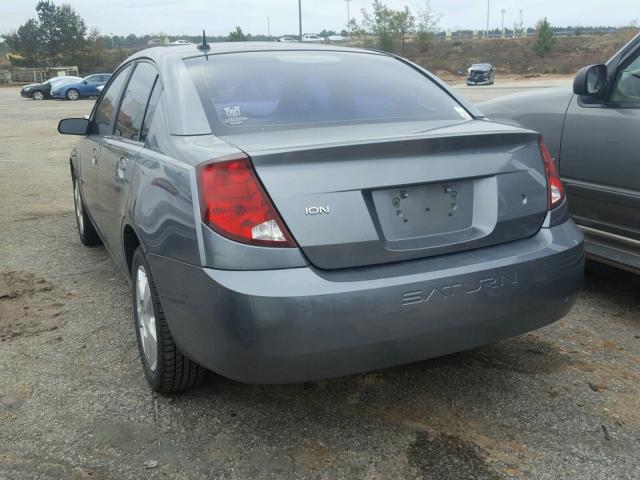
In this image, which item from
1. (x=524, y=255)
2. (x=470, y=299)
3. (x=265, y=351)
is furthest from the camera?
(x=524, y=255)

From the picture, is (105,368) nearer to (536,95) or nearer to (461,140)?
(461,140)

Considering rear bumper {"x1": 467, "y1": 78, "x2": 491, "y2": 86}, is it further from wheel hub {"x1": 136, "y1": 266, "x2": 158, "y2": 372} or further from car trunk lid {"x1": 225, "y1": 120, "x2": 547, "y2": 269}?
wheel hub {"x1": 136, "y1": 266, "x2": 158, "y2": 372}

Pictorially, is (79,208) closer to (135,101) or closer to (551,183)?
(135,101)

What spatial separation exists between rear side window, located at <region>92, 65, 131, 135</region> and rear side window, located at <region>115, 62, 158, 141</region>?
20 cm

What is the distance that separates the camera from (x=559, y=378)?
3.09m

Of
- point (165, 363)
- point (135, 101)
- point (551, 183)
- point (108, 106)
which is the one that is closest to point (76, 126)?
point (108, 106)

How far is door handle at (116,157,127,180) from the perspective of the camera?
A: 335 centimetres

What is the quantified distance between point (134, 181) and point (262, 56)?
921 mm

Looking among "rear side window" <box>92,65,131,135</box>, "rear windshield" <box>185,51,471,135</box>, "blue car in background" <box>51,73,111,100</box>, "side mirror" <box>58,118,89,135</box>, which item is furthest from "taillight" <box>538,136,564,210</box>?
"blue car in background" <box>51,73,111,100</box>

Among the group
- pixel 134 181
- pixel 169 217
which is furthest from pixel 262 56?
pixel 169 217

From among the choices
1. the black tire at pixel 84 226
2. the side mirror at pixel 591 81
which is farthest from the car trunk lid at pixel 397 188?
the black tire at pixel 84 226

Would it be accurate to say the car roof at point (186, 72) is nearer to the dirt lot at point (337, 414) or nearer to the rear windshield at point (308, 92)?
the rear windshield at point (308, 92)

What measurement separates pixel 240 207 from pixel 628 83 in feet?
9.45

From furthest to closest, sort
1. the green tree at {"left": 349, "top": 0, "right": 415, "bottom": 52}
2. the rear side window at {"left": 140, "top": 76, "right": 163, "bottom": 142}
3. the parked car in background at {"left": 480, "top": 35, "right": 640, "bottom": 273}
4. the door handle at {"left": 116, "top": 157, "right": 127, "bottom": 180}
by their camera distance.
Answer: the green tree at {"left": 349, "top": 0, "right": 415, "bottom": 52} < the parked car in background at {"left": 480, "top": 35, "right": 640, "bottom": 273} < the door handle at {"left": 116, "top": 157, "right": 127, "bottom": 180} < the rear side window at {"left": 140, "top": 76, "right": 163, "bottom": 142}
